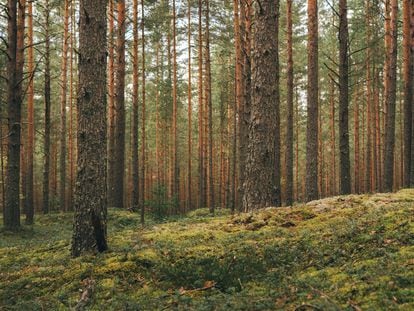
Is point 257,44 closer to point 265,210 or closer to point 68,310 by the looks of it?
point 265,210

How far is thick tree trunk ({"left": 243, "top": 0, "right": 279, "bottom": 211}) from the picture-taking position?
26.0 feet

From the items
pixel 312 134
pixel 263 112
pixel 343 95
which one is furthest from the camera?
pixel 312 134

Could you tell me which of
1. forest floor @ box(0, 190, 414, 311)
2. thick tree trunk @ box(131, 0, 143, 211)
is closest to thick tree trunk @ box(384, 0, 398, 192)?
forest floor @ box(0, 190, 414, 311)

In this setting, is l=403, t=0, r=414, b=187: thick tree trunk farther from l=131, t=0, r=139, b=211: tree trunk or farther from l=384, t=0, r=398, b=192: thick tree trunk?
l=131, t=0, r=139, b=211: tree trunk

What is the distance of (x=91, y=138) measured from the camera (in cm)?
586

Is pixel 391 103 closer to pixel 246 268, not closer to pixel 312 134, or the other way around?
pixel 312 134

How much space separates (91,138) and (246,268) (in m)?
3.02

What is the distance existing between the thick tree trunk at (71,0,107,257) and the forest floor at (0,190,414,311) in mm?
373

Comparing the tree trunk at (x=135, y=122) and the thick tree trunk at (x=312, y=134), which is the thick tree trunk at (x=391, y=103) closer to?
Answer: the thick tree trunk at (x=312, y=134)

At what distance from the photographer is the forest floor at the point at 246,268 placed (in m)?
3.49

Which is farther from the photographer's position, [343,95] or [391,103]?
[391,103]

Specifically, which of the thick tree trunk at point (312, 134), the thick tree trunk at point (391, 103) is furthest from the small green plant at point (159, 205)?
the thick tree trunk at point (391, 103)

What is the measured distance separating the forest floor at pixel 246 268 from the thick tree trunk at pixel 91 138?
37 centimetres

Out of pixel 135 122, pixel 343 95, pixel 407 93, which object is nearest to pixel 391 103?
pixel 407 93
